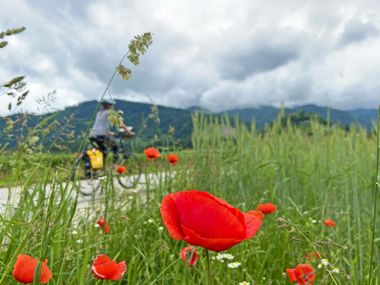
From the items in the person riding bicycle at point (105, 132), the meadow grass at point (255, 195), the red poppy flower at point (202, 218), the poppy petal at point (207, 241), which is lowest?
the meadow grass at point (255, 195)

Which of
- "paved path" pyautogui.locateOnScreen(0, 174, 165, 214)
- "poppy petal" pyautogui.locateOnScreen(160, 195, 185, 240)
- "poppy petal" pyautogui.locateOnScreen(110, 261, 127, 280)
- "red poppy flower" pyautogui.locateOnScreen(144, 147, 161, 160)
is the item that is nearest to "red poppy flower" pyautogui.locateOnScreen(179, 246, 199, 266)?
"poppy petal" pyautogui.locateOnScreen(110, 261, 127, 280)

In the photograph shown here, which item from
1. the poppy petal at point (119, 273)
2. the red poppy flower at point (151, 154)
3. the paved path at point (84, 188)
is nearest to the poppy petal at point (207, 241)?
the poppy petal at point (119, 273)

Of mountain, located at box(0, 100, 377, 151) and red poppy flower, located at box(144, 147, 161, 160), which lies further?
red poppy flower, located at box(144, 147, 161, 160)

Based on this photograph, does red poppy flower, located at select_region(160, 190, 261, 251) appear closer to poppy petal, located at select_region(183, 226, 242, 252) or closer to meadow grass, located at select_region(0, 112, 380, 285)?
poppy petal, located at select_region(183, 226, 242, 252)

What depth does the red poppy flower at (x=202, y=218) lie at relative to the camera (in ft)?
1.94

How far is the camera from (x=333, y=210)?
230cm

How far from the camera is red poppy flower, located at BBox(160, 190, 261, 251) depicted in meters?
0.59

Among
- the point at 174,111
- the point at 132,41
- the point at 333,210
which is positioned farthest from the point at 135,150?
the point at 174,111

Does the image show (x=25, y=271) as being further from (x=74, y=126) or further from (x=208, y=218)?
(x=74, y=126)

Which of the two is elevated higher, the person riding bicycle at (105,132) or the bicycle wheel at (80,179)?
the person riding bicycle at (105,132)

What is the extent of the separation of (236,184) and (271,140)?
0.73m

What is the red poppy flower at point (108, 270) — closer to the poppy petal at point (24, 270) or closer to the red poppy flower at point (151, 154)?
the poppy petal at point (24, 270)

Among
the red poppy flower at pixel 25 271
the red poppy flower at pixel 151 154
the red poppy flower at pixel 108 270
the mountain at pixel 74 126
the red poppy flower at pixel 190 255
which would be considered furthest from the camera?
the red poppy flower at pixel 151 154

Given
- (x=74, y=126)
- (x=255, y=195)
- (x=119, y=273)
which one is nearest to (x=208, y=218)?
(x=119, y=273)
